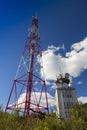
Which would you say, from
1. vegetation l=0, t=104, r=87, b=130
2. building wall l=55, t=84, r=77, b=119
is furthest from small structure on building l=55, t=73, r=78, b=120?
vegetation l=0, t=104, r=87, b=130

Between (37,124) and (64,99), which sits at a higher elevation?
(64,99)

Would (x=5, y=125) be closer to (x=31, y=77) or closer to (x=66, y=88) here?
(x=31, y=77)

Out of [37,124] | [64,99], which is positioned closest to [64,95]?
[64,99]

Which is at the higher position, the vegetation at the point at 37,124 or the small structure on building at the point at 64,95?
the small structure on building at the point at 64,95

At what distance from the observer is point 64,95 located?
68.3 meters

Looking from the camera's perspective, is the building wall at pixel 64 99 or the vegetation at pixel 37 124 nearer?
the vegetation at pixel 37 124

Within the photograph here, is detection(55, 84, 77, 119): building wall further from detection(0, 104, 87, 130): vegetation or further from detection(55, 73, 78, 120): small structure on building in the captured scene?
detection(0, 104, 87, 130): vegetation

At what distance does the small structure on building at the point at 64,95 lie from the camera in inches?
2552

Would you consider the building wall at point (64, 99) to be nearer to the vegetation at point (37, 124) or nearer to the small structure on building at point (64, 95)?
the small structure on building at point (64, 95)

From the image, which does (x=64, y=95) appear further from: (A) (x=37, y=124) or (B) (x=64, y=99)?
(A) (x=37, y=124)

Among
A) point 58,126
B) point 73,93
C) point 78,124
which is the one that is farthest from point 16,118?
point 73,93

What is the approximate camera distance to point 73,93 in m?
68.9

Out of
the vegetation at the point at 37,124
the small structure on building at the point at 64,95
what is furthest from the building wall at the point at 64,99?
the vegetation at the point at 37,124

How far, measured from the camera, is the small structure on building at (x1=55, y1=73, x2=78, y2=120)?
6481 centimetres
